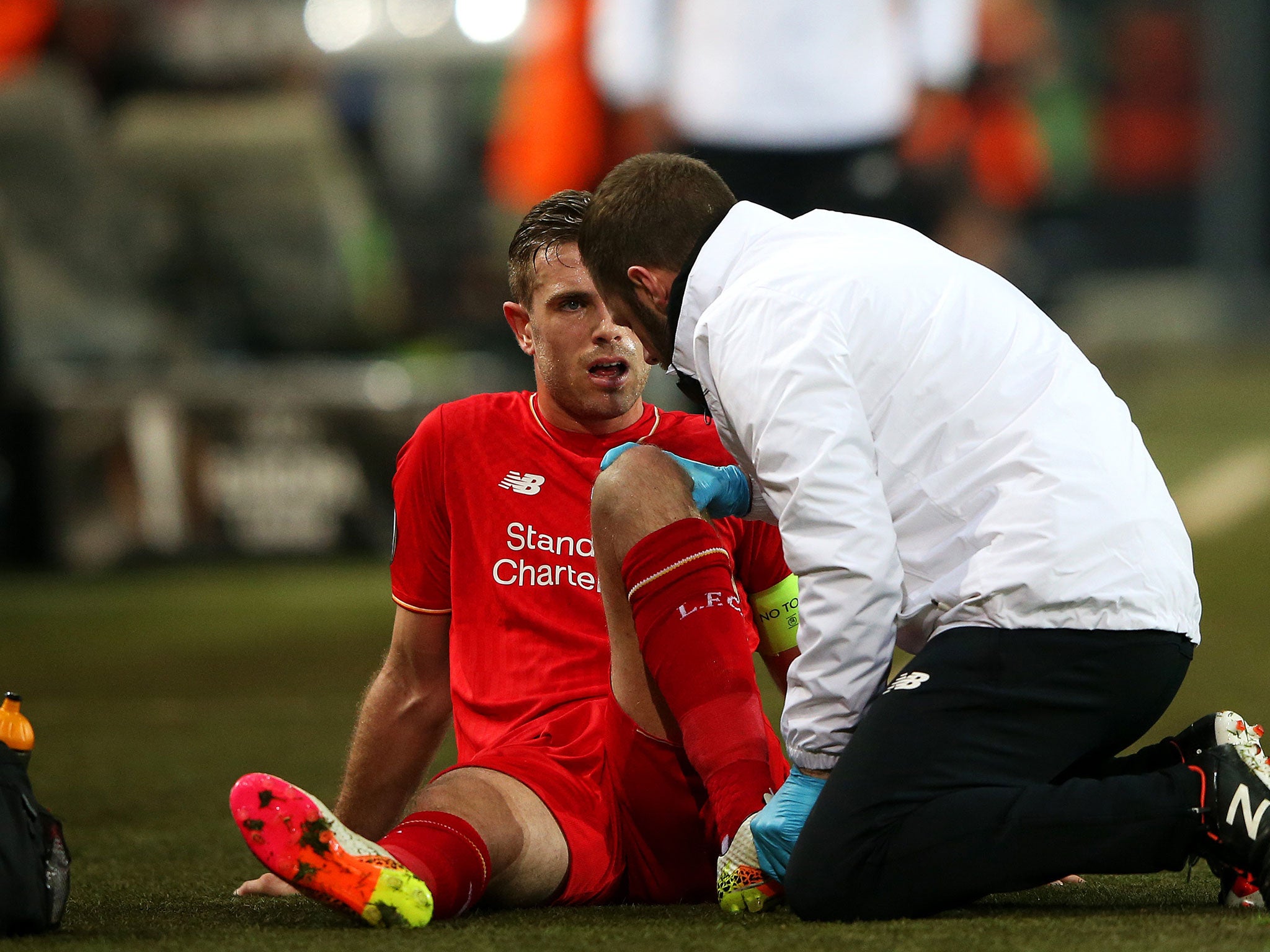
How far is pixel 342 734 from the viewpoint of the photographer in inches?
165

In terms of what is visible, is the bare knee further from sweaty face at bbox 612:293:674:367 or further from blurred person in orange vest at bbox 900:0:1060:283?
blurred person in orange vest at bbox 900:0:1060:283

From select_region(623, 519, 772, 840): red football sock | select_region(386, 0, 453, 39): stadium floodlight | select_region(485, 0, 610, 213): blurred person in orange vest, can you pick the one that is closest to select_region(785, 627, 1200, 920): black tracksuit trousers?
select_region(623, 519, 772, 840): red football sock

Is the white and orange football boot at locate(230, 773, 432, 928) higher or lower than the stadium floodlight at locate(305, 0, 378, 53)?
lower

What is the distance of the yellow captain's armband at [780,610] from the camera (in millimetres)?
2637

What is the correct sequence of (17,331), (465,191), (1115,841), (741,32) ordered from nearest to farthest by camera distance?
(1115,841) → (741,32) → (17,331) → (465,191)

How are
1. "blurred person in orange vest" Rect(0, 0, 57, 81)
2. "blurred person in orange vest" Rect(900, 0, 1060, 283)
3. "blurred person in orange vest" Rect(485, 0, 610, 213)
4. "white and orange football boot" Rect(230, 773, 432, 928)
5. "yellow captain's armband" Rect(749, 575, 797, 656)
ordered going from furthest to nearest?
1. "blurred person in orange vest" Rect(0, 0, 57, 81)
2. "blurred person in orange vest" Rect(900, 0, 1060, 283)
3. "blurred person in orange vest" Rect(485, 0, 610, 213)
4. "yellow captain's armband" Rect(749, 575, 797, 656)
5. "white and orange football boot" Rect(230, 773, 432, 928)

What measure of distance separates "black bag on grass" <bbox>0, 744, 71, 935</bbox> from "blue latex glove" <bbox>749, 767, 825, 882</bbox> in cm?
86

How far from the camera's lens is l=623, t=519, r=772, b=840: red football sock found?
226 cm

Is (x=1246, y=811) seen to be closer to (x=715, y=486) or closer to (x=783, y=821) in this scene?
(x=783, y=821)

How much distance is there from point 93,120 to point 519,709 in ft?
22.7

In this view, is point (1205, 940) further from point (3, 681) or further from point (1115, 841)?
point (3, 681)

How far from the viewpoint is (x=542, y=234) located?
8.60 ft

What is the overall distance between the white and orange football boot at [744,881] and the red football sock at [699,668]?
0.03m

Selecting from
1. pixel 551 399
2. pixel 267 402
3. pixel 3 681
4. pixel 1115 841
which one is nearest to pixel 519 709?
pixel 551 399
